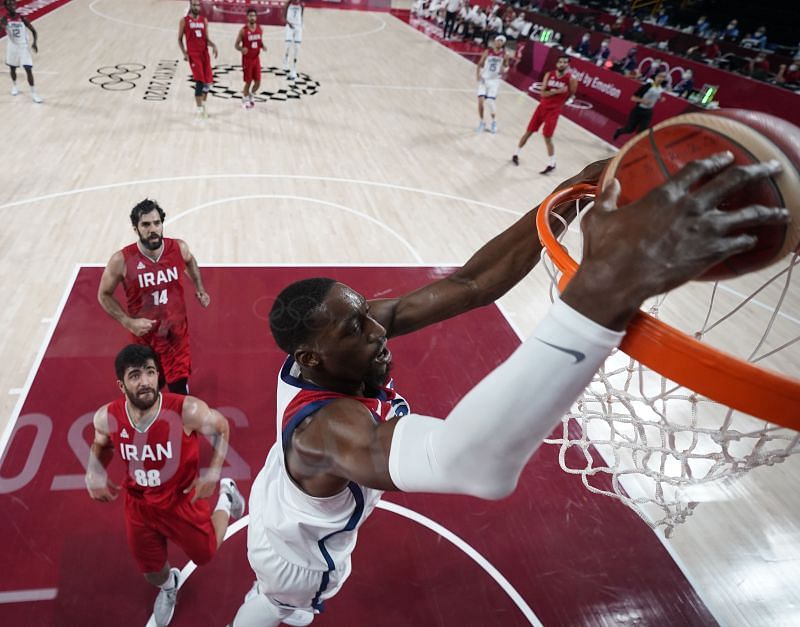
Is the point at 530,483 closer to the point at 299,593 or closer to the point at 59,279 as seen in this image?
the point at 299,593

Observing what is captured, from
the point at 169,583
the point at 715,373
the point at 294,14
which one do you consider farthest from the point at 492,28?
the point at 715,373

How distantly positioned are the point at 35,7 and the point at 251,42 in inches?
390

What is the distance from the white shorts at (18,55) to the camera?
8.16 m

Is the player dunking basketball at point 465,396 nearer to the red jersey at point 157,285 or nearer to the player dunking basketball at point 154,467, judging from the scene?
the player dunking basketball at point 154,467

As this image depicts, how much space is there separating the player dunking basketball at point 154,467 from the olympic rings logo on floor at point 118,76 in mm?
9083

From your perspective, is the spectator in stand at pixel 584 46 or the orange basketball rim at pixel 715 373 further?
the spectator in stand at pixel 584 46

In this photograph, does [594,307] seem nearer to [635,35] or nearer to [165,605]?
[165,605]

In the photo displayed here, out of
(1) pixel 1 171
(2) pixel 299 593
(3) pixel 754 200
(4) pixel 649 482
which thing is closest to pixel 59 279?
(1) pixel 1 171

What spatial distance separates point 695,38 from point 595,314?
653 inches

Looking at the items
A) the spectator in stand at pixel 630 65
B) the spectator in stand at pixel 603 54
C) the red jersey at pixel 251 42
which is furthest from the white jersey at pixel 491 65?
the spectator in stand at pixel 603 54

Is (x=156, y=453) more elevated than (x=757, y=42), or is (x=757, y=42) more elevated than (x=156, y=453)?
(x=156, y=453)

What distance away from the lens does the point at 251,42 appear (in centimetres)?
866

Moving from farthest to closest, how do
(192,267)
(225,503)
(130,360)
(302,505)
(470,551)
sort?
(192,267)
(470,551)
(225,503)
(130,360)
(302,505)

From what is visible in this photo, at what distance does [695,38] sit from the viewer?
1421 cm
